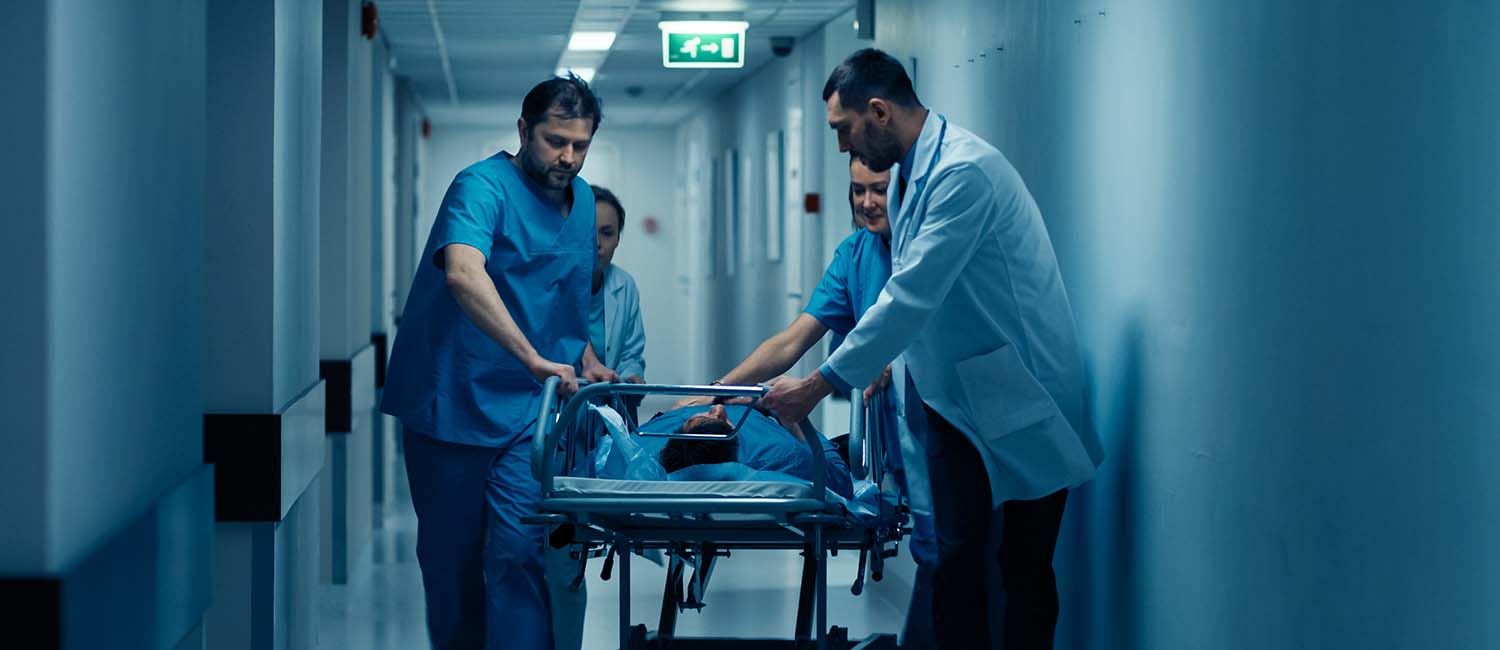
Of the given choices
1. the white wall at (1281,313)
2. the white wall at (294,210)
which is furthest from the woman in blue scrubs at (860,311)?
the white wall at (294,210)

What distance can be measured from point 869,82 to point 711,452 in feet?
4.02

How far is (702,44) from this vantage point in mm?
8312

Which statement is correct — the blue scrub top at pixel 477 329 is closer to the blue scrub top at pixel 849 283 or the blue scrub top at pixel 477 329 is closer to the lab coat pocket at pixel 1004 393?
the blue scrub top at pixel 849 283

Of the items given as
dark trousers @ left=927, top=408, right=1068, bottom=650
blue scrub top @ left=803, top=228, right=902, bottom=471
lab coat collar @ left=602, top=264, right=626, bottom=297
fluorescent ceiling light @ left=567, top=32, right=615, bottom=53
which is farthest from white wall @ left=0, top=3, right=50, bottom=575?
fluorescent ceiling light @ left=567, top=32, right=615, bottom=53

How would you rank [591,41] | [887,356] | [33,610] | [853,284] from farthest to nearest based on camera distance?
[591,41] < [853,284] < [887,356] < [33,610]

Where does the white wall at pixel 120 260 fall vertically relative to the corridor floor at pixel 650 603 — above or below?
above

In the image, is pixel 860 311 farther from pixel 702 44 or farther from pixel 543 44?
pixel 543 44

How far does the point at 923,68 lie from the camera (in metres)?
5.67

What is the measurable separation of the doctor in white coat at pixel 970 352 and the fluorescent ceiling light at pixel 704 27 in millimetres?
4777

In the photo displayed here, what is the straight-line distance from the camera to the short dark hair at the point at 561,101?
373cm

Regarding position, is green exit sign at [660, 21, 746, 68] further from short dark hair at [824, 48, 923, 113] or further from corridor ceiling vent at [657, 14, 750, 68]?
short dark hair at [824, 48, 923, 113]

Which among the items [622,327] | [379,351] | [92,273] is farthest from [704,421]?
[379,351]

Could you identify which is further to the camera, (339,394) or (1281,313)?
(339,394)

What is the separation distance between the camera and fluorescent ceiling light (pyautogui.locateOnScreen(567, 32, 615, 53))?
30.4 feet
